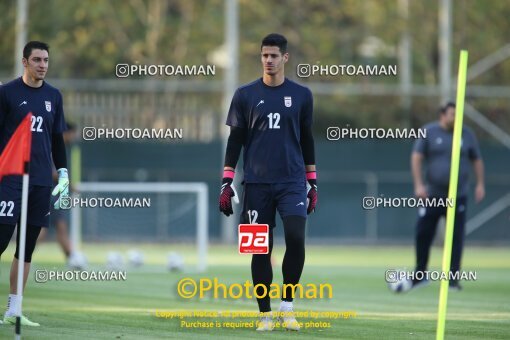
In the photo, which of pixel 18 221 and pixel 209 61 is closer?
pixel 18 221

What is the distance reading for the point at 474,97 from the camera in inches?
1258

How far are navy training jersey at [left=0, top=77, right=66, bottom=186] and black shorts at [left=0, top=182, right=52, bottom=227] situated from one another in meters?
0.07

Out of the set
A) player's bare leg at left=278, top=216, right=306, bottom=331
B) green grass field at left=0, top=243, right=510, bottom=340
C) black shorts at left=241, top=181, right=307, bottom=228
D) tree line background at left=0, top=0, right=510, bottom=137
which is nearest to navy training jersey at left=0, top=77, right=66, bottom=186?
green grass field at left=0, top=243, right=510, bottom=340

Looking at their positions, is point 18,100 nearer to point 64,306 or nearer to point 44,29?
point 64,306

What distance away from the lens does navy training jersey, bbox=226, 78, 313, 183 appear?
1041 cm

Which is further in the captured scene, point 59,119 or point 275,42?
point 59,119

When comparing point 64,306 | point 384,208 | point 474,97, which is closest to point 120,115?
point 384,208

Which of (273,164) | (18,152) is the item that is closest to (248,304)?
(273,164)

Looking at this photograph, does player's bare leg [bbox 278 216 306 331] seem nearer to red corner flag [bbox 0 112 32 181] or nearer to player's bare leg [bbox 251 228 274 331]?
player's bare leg [bbox 251 228 274 331]

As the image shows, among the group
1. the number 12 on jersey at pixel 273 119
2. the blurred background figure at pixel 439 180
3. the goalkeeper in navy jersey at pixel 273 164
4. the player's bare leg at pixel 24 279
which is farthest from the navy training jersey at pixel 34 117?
the blurred background figure at pixel 439 180

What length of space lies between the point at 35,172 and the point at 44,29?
23.8 metres

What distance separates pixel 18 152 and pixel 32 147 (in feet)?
3.14

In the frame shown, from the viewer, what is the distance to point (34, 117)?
10.5 m

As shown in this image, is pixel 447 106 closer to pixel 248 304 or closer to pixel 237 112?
pixel 248 304
